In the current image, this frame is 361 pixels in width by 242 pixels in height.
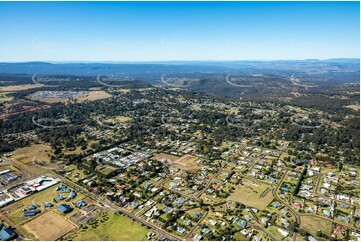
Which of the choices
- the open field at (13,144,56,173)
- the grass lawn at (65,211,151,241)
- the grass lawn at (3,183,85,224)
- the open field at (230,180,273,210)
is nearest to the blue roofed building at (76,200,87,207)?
the grass lawn at (3,183,85,224)

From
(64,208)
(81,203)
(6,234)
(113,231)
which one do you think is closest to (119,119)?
(81,203)

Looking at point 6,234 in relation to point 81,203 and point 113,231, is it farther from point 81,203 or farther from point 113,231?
point 113,231

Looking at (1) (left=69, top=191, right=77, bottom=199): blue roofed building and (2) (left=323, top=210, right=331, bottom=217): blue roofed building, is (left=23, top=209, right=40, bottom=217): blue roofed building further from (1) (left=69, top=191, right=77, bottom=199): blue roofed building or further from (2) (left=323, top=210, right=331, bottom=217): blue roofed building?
(2) (left=323, top=210, right=331, bottom=217): blue roofed building

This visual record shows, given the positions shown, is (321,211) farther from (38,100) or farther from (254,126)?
(38,100)

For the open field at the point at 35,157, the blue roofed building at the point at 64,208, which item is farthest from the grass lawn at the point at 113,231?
the open field at the point at 35,157

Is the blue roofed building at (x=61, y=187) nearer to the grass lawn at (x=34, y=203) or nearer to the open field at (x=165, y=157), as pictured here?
the grass lawn at (x=34, y=203)

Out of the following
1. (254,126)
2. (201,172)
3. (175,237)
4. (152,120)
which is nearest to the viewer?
(175,237)

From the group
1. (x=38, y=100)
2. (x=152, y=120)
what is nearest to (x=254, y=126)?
(x=152, y=120)
